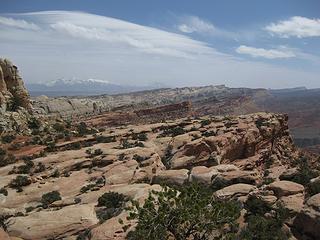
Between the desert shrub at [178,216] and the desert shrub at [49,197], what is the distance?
39.4 feet

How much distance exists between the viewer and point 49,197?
3256 centimetres

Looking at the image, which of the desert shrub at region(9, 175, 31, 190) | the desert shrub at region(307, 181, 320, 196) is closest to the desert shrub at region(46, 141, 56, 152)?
the desert shrub at region(9, 175, 31, 190)

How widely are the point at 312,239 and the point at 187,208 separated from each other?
305 inches

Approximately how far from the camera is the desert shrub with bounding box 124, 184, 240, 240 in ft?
68.0

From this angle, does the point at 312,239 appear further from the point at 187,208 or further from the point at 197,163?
the point at 197,163

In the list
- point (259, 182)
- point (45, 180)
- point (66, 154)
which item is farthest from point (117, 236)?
point (66, 154)

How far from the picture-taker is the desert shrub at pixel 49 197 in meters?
32.1

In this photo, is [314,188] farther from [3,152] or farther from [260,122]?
[260,122]

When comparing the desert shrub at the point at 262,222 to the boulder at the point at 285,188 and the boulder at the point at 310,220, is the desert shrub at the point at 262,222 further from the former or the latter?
the boulder at the point at 285,188

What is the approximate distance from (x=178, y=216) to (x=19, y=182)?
20.0m

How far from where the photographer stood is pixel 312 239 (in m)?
23.3

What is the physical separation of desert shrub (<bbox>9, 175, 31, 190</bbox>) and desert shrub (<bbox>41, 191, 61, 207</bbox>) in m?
3.88

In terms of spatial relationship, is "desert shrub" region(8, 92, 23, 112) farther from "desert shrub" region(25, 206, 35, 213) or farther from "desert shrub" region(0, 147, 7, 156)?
"desert shrub" region(25, 206, 35, 213)

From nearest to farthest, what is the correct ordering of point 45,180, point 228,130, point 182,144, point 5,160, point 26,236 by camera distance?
point 26,236
point 45,180
point 5,160
point 182,144
point 228,130
